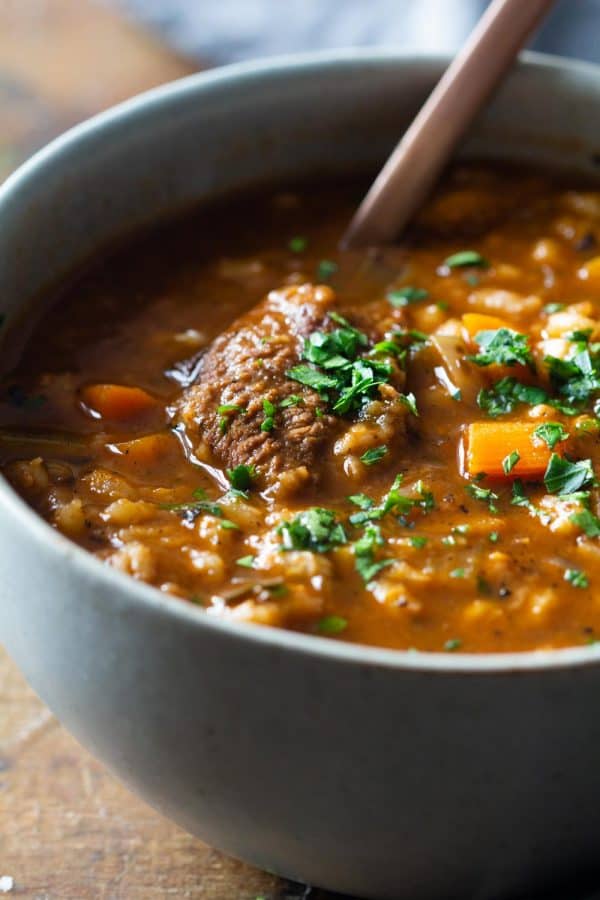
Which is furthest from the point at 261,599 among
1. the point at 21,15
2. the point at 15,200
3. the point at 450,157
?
the point at 21,15

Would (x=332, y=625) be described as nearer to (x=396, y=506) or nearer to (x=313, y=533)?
(x=313, y=533)

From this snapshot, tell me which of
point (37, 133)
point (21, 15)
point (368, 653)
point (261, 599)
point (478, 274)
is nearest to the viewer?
point (368, 653)

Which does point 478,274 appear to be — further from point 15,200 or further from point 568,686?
point 568,686

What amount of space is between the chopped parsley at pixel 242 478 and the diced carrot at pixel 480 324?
2.69ft

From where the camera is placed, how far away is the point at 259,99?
13.1ft

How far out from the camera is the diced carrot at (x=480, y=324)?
345 cm

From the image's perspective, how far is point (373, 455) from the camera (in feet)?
9.87

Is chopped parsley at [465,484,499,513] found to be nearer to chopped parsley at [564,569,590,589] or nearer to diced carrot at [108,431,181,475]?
chopped parsley at [564,569,590,589]

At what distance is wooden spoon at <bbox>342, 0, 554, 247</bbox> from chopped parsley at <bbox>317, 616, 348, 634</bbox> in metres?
1.65

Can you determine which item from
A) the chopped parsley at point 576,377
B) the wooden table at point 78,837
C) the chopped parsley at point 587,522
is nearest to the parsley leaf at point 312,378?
the chopped parsley at point 576,377

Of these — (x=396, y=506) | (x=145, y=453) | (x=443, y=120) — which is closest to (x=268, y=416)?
(x=145, y=453)

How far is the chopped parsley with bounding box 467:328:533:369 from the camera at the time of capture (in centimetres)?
326

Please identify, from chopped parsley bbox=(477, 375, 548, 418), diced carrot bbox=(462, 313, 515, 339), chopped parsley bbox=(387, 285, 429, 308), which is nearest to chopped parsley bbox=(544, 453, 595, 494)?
chopped parsley bbox=(477, 375, 548, 418)

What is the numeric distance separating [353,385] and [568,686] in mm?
1218
